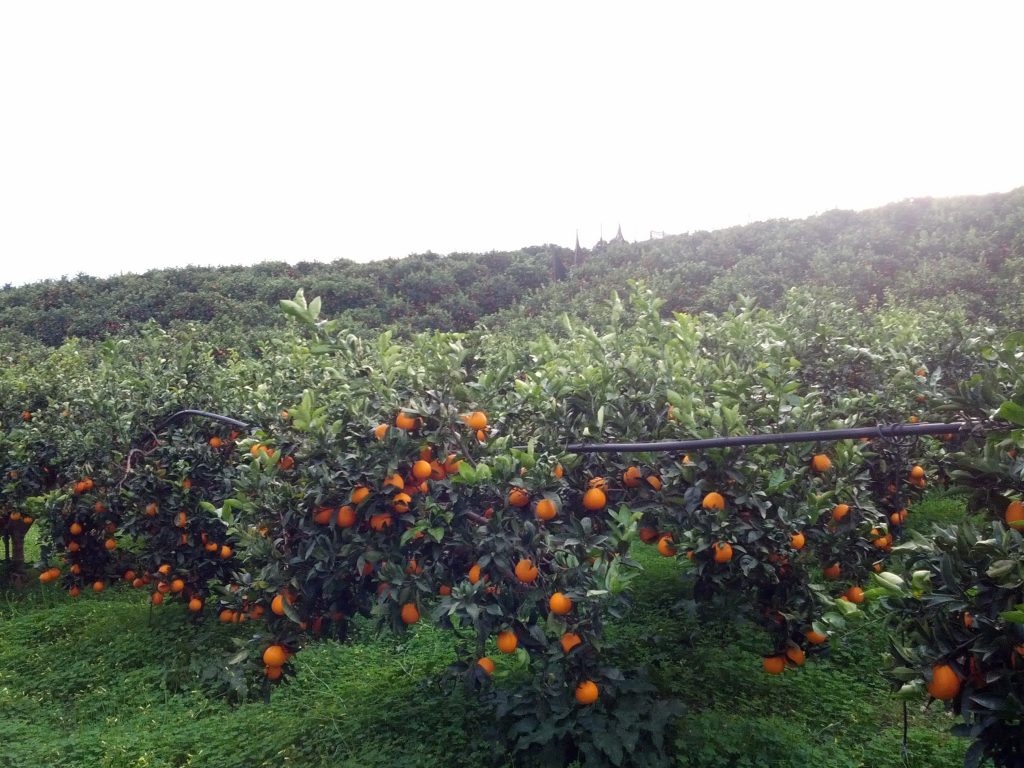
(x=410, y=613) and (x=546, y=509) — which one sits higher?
(x=546, y=509)

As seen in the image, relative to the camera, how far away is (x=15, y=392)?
5898 mm

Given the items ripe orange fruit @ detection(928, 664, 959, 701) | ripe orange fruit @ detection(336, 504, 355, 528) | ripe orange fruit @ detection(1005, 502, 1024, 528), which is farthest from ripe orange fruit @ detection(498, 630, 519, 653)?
ripe orange fruit @ detection(1005, 502, 1024, 528)

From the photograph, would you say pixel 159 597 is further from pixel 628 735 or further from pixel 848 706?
pixel 848 706

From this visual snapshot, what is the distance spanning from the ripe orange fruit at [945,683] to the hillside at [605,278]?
8873 mm

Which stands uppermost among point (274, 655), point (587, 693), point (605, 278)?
point (605, 278)

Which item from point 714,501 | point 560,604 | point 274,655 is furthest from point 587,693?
point 274,655

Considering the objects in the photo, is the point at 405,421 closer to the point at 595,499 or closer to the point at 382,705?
the point at 595,499

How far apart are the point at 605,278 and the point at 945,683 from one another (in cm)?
1291

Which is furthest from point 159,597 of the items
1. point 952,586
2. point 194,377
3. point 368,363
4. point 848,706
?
point 952,586

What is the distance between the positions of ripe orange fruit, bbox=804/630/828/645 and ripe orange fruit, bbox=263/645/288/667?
72.7 inches

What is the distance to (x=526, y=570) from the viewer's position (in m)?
2.29

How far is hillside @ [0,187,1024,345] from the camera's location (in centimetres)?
1116

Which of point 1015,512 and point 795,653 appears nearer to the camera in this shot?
point 1015,512

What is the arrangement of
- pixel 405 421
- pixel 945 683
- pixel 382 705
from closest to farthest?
pixel 945 683
pixel 405 421
pixel 382 705
